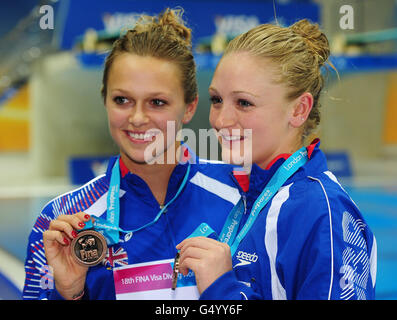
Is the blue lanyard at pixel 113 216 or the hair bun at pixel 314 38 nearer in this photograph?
the hair bun at pixel 314 38

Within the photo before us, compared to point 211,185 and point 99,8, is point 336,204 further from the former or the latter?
point 99,8

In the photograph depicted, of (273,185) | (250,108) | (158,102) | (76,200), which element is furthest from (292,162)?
(76,200)

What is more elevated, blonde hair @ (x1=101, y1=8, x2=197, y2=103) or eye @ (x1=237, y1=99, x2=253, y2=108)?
blonde hair @ (x1=101, y1=8, x2=197, y2=103)

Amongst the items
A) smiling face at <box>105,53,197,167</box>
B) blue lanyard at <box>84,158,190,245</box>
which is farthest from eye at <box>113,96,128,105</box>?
blue lanyard at <box>84,158,190,245</box>

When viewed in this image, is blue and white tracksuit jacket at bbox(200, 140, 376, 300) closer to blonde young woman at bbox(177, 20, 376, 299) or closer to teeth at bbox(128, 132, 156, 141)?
blonde young woman at bbox(177, 20, 376, 299)

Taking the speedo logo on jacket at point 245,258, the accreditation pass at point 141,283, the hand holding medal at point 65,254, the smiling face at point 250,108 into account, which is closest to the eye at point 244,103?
the smiling face at point 250,108

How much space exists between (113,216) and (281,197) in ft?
2.05

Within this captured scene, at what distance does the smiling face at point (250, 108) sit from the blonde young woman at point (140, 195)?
0.34 m

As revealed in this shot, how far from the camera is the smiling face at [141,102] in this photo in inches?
63.2

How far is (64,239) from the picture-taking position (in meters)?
1.43

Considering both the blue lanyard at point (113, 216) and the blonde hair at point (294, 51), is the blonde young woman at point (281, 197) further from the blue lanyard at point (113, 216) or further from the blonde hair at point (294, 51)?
the blue lanyard at point (113, 216)

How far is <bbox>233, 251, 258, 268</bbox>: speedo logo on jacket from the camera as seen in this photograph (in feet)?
4.12

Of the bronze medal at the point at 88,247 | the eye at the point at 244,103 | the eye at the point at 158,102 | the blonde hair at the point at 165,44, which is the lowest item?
the bronze medal at the point at 88,247
